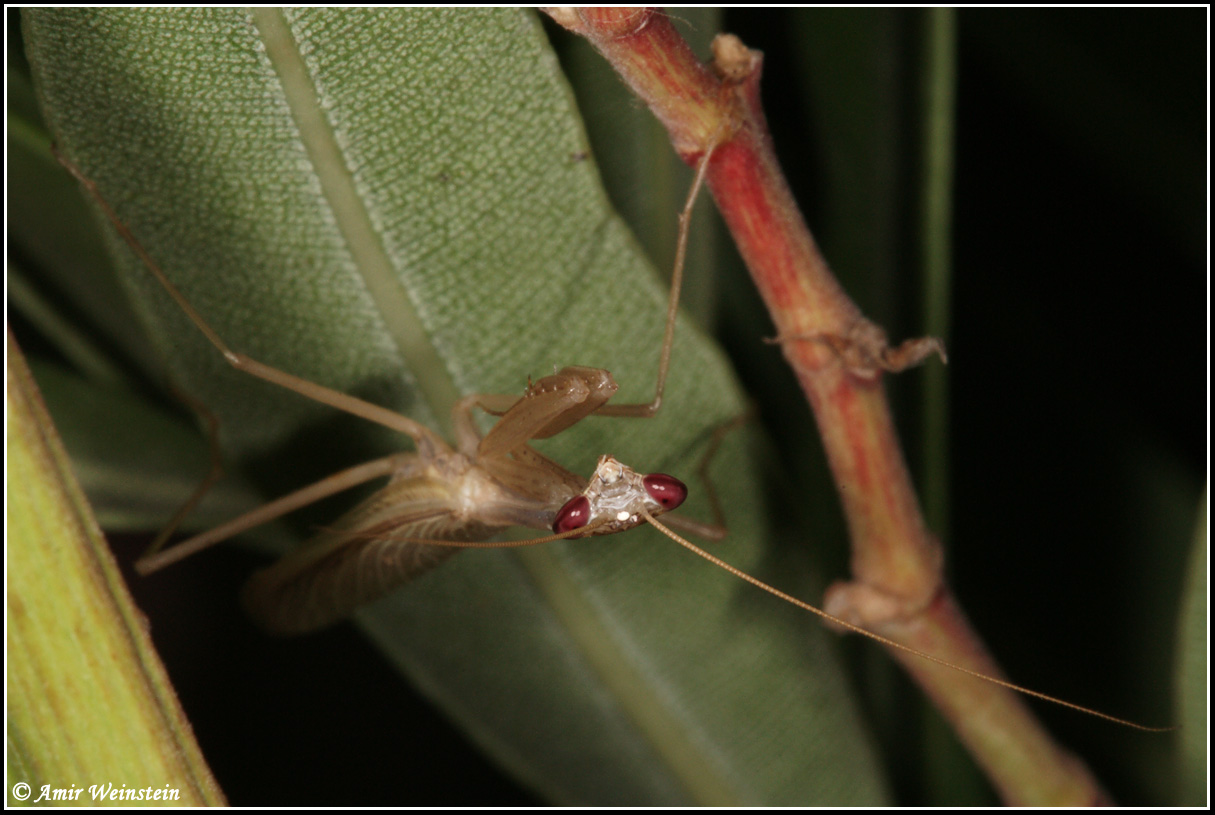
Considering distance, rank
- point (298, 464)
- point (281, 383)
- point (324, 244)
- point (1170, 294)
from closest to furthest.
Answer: point (324, 244) → point (281, 383) → point (298, 464) → point (1170, 294)

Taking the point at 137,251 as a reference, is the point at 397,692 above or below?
below

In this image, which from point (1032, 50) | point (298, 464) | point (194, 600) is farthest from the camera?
point (194, 600)

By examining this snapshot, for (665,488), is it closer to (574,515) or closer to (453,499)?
(574,515)

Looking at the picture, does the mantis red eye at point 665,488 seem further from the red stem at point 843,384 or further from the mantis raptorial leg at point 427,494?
the red stem at point 843,384

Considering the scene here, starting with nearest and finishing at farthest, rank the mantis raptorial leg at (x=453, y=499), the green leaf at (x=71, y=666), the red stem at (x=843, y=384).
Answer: the green leaf at (x=71, y=666)
the red stem at (x=843, y=384)
the mantis raptorial leg at (x=453, y=499)

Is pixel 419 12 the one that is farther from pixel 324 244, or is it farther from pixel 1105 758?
pixel 1105 758

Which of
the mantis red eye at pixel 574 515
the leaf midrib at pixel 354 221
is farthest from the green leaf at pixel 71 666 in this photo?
the mantis red eye at pixel 574 515

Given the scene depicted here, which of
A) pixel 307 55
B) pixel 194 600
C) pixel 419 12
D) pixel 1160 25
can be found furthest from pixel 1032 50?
pixel 194 600

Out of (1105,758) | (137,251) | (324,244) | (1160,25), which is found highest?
(137,251)
